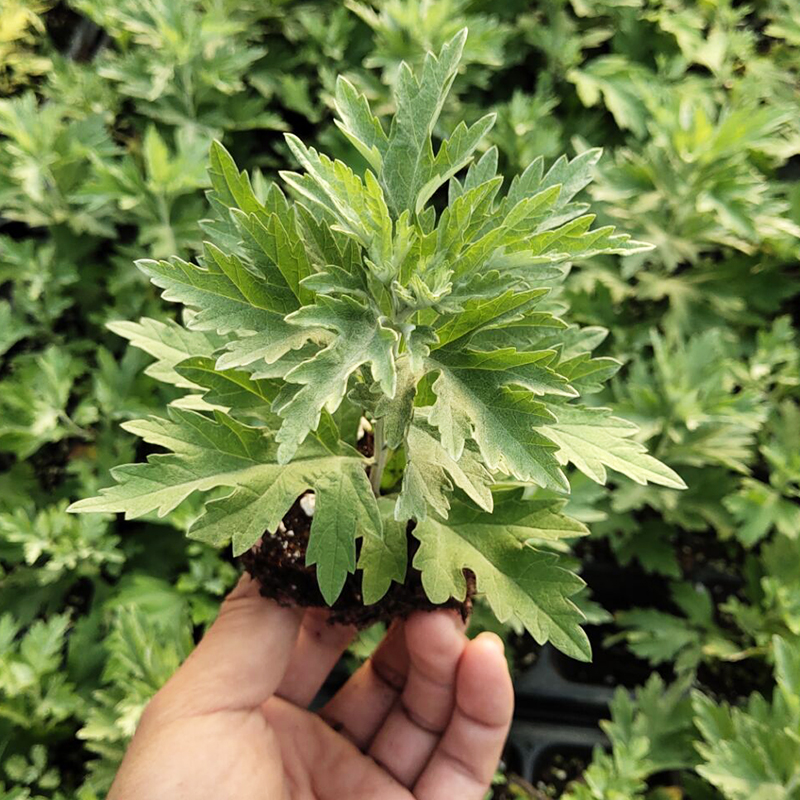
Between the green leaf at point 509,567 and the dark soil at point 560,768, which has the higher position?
the green leaf at point 509,567

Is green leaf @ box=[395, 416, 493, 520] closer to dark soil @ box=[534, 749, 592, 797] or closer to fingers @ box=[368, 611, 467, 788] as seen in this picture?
fingers @ box=[368, 611, 467, 788]

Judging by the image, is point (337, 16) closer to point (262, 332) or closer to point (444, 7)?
point (444, 7)

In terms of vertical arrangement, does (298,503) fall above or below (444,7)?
below

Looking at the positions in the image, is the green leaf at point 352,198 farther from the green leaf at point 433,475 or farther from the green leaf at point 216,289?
the green leaf at point 433,475

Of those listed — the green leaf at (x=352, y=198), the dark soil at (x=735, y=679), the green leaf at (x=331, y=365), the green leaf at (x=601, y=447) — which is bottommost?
the dark soil at (x=735, y=679)

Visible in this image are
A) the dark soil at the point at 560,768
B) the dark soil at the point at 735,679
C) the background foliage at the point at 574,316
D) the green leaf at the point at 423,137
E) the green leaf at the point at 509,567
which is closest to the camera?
the green leaf at the point at 423,137

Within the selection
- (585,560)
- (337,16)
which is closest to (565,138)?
(337,16)

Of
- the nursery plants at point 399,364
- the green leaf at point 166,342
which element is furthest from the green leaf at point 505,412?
the green leaf at point 166,342

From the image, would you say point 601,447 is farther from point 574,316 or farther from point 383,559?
point 574,316
